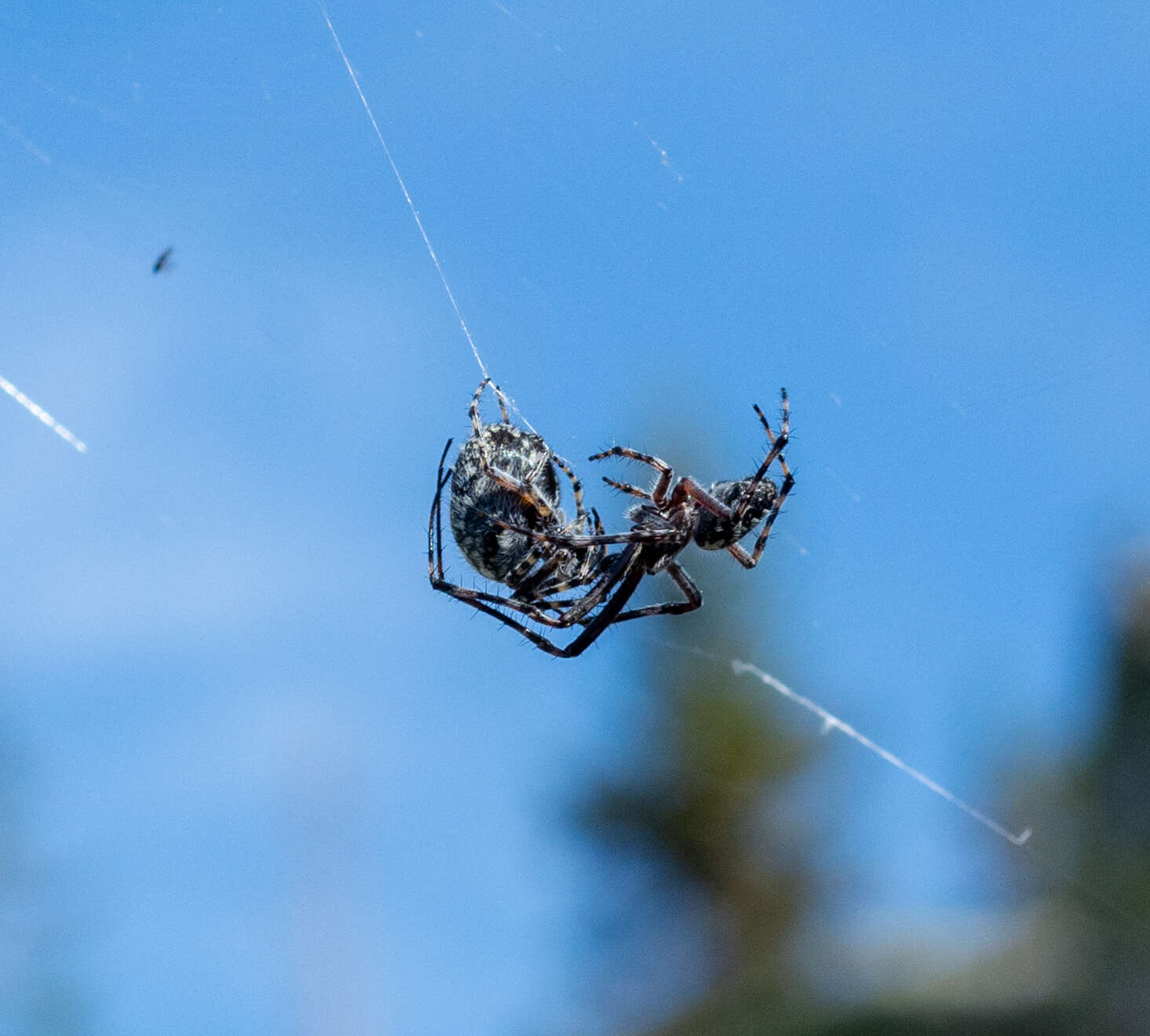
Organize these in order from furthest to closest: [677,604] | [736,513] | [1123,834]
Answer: [1123,834]
[677,604]
[736,513]

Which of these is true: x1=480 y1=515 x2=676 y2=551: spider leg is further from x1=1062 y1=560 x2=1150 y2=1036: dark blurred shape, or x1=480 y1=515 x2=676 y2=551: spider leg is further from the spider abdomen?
x1=1062 y1=560 x2=1150 y2=1036: dark blurred shape

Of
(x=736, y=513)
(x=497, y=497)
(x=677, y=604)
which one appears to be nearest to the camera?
(x=497, y=497)

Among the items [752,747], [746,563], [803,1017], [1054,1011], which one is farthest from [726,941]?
[746,563]

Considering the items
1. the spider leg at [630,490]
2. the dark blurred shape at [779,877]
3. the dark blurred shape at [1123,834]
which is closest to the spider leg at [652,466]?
the spider leg at [630,490]

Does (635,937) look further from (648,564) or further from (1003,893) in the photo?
(648,564)

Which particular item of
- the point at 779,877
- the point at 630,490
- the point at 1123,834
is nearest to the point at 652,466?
the point at 630,490

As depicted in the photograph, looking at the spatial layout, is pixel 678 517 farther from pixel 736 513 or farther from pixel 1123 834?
pixel 1123 834

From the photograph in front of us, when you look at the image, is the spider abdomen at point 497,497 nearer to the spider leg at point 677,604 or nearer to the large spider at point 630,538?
the large spider at point 630,538
